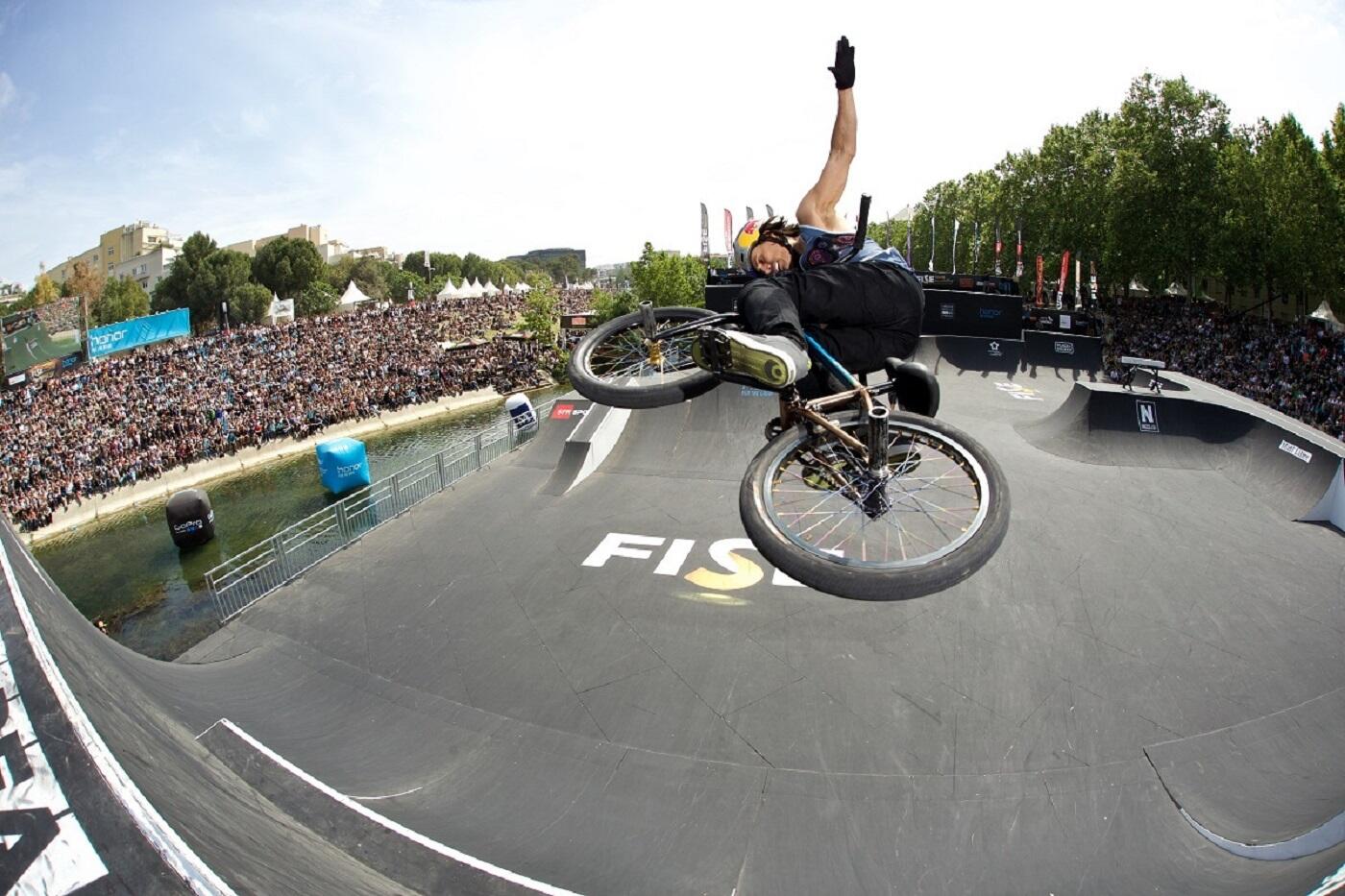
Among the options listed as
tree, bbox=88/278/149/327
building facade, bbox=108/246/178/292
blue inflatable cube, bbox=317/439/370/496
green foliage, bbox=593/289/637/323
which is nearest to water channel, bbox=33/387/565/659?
blue inflatable cube, bbox=317/439/370/496

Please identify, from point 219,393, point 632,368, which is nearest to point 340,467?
point 219,393

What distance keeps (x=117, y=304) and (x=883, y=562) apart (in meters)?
112

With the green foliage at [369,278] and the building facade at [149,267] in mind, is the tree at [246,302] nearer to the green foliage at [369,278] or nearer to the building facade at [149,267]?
the green foliage at [369,278]

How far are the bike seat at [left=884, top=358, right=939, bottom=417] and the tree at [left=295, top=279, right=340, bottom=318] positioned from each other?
10369 cm

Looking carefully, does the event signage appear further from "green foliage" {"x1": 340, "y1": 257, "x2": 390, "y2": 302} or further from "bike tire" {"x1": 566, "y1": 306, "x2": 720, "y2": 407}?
"green foliage" {"x1": 340, "y1": 257, "x2": 390, "y2": 302}

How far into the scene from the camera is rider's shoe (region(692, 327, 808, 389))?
4.43 m

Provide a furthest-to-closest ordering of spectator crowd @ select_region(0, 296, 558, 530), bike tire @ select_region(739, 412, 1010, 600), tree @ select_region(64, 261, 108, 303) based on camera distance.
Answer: tree @ select_region(64, 261, 108, 303)
spectator crowd @ select_region(0, 296, 558, 530)
bike tire @ select_region(739, 412, 1010, 600)

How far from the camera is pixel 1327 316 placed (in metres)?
37.9

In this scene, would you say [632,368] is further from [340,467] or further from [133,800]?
[340,467]

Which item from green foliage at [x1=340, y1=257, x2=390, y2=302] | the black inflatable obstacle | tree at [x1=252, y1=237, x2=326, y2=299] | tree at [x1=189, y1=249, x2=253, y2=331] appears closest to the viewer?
the black inflatable obstacle

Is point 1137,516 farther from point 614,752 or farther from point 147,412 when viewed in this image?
point 147,412

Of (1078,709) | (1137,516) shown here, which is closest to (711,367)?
(1078,709)

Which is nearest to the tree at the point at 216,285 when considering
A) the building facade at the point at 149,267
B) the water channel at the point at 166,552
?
the building facade at the point at 149,267

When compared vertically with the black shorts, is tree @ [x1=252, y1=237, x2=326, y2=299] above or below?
above
